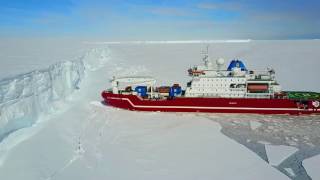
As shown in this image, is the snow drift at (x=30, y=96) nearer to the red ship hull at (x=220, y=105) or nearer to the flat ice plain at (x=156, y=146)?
the flat ice plain at (x=156, y=146)

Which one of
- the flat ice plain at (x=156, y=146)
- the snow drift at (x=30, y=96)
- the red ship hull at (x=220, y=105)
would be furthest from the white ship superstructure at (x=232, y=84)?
the snow drift at (x=30, y=96)

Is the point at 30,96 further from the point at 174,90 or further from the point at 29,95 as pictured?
the point at 174,90

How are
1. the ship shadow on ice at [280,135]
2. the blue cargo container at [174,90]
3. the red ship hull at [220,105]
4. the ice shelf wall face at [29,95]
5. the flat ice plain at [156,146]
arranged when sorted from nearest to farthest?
the flat ice plain at [156,146] → the ship shadow on ice at [280,135] → the ice shelf wall face at [29,95] → the red ship hull at [220,105] → the blue cargo container at [174,90]

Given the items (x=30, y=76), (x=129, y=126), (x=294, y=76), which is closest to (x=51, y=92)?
(x=30, y=76)

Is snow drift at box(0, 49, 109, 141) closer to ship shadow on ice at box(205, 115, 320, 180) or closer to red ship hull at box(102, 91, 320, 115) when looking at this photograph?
red ship hull at box(102, 91, 320, 115)

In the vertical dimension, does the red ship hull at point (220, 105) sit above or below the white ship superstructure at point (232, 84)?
below

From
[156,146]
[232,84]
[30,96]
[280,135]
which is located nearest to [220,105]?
[232,84]
